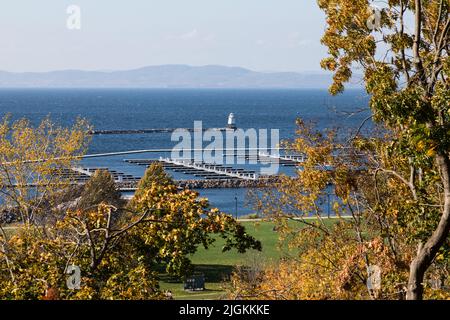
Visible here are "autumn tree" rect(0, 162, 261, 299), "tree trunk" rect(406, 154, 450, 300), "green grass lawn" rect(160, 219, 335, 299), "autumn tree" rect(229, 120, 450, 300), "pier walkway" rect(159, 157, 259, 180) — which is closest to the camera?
"autumn tree" rect(0, 162, 261, 299)

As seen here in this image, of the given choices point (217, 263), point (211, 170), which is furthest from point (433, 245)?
point (211, 170)

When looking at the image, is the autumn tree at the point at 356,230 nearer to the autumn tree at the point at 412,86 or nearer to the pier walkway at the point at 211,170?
the autumn tree at the point at 412,86

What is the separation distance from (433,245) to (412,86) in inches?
109

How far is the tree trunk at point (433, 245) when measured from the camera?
12273 millimetres

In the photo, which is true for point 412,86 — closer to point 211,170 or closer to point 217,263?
point 217,263

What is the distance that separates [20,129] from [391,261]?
20.1 m

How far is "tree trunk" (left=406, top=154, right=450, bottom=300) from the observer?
40.3 ft

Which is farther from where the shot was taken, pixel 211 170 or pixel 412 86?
pixel 211 170

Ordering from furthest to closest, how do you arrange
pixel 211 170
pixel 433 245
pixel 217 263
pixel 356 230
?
pixel 211 170
pixel 217 263
pixel 356 230
pixel 433 245

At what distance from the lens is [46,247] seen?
502 inches

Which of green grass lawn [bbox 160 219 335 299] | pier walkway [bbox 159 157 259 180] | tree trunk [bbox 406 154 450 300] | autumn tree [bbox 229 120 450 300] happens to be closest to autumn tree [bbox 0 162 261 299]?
autumn tree [bbox 229 120 450 300]

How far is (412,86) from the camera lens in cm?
1363

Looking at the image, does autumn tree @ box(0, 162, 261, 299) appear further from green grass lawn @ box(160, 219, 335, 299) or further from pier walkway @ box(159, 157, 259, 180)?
pier walkway @ box(159, 157, 259, 180)
